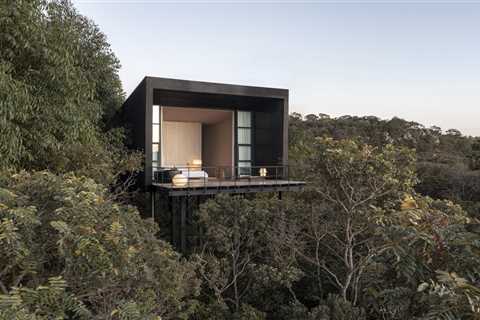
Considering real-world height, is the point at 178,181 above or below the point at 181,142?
below

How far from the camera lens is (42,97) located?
612 centimetres

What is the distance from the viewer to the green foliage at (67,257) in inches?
92.8

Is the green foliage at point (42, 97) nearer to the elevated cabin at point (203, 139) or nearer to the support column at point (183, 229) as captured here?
the elevated cabin at point (203, 139)

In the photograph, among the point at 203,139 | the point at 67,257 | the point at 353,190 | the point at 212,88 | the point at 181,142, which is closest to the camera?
the point at 67,257

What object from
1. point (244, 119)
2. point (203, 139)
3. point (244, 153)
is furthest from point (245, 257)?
point (203, 139)

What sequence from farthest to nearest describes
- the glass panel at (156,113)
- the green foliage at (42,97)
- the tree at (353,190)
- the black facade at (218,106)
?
the glass panel at (156,113), the black facade at (218,106), the tree at (353,190), the green foliage at (42,97)

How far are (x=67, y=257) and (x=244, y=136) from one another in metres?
9.86

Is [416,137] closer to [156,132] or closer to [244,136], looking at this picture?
[244,136]

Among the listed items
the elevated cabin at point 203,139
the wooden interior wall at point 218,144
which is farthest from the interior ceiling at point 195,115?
the wooden interior wall at point 218,144

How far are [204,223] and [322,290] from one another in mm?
3167

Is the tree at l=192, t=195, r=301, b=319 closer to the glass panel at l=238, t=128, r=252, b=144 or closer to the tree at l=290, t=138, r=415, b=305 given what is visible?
the tree at l=290, t=138, r=415, b=305

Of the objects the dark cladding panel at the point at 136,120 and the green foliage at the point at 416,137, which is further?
the green foliage at the point at 416,137

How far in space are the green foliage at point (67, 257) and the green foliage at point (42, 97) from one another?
2.62m

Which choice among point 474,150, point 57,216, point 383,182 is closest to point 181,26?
point 383,182
